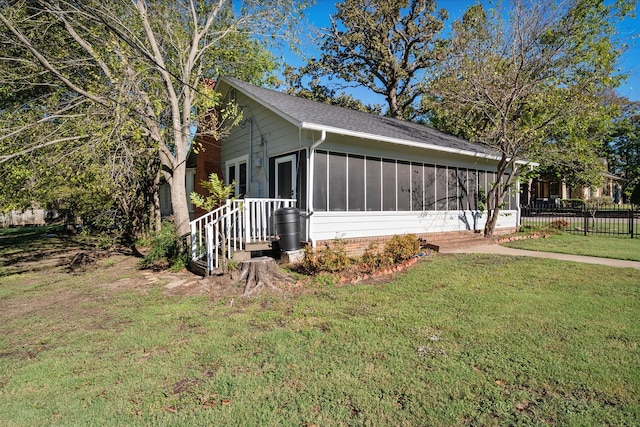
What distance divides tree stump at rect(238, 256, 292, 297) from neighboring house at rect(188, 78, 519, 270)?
6.45 feet

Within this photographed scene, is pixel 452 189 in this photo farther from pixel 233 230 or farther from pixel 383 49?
pixel 383 49

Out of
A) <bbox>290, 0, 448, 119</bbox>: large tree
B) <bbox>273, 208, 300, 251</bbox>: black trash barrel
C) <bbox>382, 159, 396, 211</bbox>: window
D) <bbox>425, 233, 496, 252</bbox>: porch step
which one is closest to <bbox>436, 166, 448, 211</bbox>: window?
<bbox>425, 233, 496, 252</bbox>: porch step

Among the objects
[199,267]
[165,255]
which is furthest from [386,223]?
[165,255]

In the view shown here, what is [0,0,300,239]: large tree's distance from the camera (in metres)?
6.61

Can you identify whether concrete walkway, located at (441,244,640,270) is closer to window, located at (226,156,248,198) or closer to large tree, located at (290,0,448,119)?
window, located at (226,156,248,198)

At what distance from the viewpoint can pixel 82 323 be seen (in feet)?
15.0

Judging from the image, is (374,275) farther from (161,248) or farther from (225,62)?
(225,62)

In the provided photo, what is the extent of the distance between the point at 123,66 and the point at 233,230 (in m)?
4.17

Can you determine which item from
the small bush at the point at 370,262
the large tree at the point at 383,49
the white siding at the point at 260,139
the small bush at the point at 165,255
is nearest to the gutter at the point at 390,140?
the white siding at the point at 260,139

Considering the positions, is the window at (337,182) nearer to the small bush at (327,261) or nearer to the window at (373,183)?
the window at (373,183)

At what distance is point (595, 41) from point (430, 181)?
8.70 meters

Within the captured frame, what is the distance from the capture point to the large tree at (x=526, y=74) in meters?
10.4

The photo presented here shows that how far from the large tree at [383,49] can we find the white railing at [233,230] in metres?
17.2

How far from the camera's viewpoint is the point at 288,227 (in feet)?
24.4
